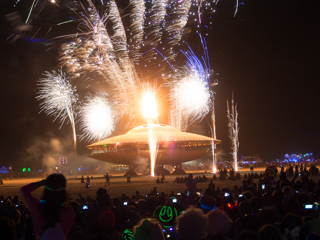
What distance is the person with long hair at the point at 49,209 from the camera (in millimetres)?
4641

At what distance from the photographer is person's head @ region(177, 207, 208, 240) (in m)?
4.78

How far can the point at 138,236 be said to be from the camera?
15.8ft

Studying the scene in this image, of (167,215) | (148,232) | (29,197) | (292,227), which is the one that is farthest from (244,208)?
(29,197)

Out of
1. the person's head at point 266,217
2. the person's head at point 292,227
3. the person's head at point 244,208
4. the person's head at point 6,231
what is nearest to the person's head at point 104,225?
the person's head at point 6,231

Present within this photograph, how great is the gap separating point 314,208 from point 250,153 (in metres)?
140

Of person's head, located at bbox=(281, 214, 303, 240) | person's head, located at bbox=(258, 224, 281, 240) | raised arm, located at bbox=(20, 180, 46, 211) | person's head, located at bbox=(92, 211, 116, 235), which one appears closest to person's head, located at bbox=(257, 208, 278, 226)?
person's head, located at bbox=(281, 214, 303, 240)

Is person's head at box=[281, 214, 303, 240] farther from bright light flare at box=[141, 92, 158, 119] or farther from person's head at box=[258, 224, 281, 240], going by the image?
bright light flare at box=[141, 92, 158, 119]

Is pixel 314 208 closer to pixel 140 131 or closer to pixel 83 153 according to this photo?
pixel 140 131

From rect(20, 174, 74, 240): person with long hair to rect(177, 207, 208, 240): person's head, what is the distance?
1.65 metres

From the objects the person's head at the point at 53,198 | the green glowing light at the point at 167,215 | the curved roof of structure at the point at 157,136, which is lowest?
the green glowing light at the point at 167,215

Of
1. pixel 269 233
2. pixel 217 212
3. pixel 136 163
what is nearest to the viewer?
pixel 269 233

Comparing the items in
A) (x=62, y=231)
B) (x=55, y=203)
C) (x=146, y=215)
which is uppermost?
(x=55, y=203)

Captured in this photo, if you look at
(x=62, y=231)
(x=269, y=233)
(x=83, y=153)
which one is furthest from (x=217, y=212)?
(x=83, y=153)

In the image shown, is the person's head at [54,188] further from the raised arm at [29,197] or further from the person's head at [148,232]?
the person's head at [148,232]
